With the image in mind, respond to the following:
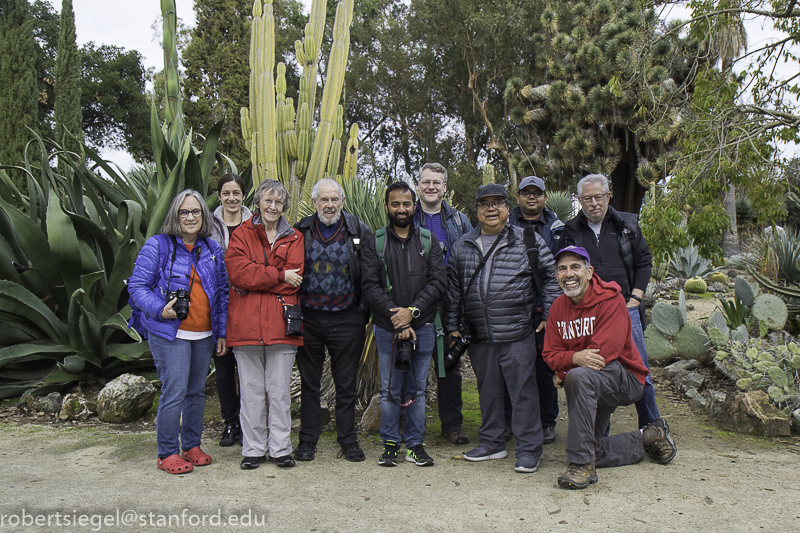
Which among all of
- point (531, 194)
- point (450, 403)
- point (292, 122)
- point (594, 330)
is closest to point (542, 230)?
point (531, 194)

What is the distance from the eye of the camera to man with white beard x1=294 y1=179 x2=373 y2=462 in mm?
3590

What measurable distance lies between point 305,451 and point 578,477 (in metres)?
1.66

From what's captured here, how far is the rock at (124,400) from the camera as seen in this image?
4457 mm

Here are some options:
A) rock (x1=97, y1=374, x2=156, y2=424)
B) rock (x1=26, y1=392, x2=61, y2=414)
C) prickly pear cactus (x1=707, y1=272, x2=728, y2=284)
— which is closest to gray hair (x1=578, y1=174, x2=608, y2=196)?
rock (x1=97, y1=374, x2=156, y2=424)

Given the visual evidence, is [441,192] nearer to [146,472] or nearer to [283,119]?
[146,472]

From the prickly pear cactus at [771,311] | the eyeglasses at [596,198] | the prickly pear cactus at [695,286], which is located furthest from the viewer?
the prickly pear cactus at [695,286]

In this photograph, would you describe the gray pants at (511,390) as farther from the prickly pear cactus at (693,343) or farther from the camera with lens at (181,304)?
the prickly pear cactus at (693,343)

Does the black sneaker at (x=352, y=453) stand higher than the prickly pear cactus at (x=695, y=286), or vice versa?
the prickly pear cactus at (x=695, y=286)

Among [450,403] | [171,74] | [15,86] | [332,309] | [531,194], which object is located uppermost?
[15,86]

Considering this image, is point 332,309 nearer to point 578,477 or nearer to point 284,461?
point 284,461

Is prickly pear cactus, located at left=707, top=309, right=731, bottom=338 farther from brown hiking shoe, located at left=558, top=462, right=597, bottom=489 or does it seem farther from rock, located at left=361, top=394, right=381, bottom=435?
rock, located at left=361, top=394, right=381, bottom=435

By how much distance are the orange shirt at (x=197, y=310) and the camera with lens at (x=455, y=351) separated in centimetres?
151

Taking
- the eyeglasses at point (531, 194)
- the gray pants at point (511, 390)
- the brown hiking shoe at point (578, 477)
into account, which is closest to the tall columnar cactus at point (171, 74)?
the eyeglasses at point (531, 194)

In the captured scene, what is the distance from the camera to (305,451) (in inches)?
143
